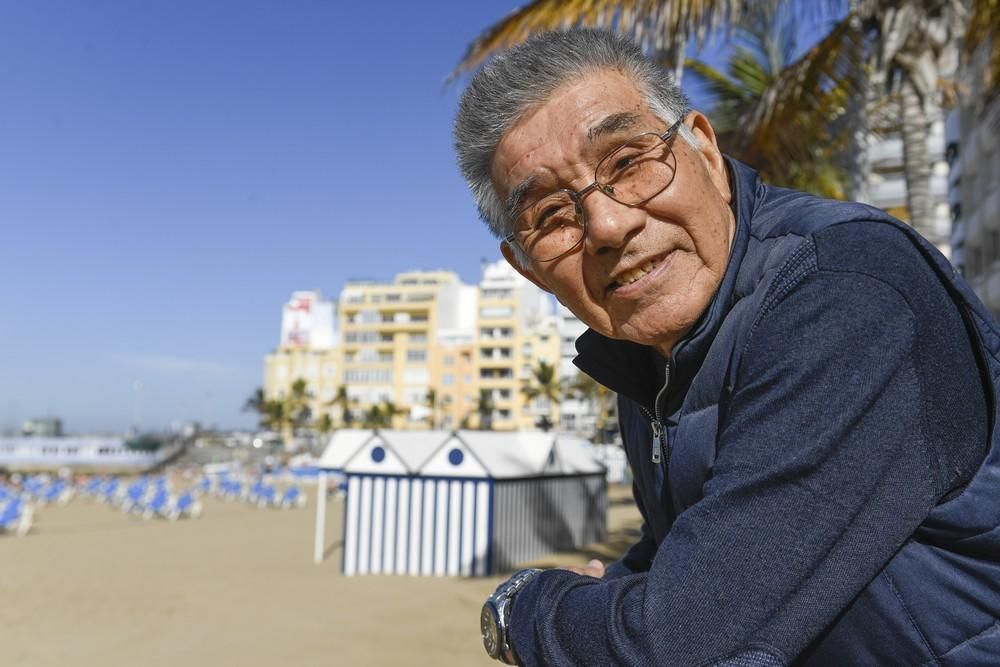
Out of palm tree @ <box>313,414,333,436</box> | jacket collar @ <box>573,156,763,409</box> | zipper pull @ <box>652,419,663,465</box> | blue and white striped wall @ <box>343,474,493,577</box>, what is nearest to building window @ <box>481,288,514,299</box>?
palm tree @ <box>313,414,333,436</box>

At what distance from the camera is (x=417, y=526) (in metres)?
12.6

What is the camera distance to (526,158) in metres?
1.26

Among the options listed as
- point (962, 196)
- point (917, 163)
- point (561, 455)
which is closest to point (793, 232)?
point (917, 163)

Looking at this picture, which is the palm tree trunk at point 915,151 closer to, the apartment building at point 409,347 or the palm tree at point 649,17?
the palm tree at point 649,17

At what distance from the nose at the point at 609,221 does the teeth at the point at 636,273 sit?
41 mm

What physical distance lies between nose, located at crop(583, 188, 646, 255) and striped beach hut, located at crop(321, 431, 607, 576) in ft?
37.1

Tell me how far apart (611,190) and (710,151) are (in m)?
0.23

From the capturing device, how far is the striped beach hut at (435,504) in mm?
12398

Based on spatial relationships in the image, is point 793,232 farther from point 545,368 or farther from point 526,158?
point 545,368

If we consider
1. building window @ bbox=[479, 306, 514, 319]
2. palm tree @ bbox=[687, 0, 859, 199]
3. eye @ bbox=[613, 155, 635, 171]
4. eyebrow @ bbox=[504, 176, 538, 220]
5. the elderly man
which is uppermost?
building window @ bbox=[479, 306, 514, 319]

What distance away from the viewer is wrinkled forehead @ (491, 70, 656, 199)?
1229mm

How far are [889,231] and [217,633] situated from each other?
9.58 meters

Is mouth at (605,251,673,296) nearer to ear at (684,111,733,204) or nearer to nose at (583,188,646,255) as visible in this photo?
nose at (583,188,646,255)

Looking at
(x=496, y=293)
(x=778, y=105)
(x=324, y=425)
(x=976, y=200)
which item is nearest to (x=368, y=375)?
(x=324, y=425)
